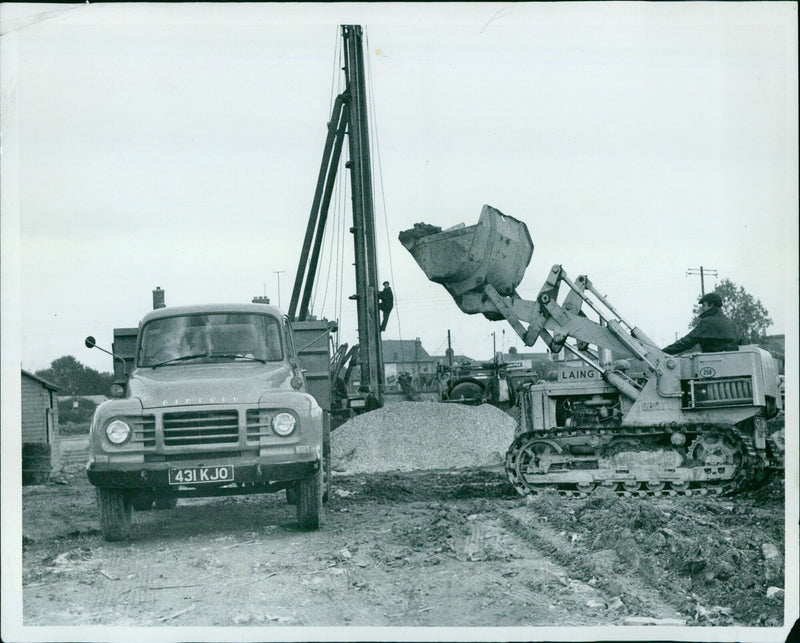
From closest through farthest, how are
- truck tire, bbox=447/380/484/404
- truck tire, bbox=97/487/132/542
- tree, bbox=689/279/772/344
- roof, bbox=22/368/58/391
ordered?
roof, bbox=22/368/58/391, truck tire, bbox=97/487/132/542, tree, bbox=689/279/772/344, truck tire, bbox=447/380/484/404

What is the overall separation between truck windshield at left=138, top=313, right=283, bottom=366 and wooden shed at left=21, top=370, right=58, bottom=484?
110 cm

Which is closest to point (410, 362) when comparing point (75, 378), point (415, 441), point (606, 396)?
point (415, 441)

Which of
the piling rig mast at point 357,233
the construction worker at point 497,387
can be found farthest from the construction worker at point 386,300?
the construction worker at point 497,387

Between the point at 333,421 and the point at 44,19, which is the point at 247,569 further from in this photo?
the point at 333,421

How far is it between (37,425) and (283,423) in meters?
4.15

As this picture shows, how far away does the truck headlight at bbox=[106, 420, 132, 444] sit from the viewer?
830 centimetres

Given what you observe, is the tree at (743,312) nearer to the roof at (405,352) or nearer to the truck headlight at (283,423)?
the truck headlight at (283,423)

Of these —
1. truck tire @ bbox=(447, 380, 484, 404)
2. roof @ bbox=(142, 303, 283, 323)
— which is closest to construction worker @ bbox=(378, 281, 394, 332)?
roof @ bbox=(142, 303, 283, 323)

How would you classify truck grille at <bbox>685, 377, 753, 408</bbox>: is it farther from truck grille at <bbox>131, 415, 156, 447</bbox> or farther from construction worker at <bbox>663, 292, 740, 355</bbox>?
truck grille at <bbox>131, 415, 156, 447</bbox>

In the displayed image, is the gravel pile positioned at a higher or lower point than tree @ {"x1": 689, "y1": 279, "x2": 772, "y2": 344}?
lower

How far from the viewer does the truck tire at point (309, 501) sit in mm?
9016

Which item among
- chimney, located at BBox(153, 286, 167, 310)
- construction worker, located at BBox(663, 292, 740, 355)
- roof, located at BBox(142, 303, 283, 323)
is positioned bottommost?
construction worker, located at BBox(663, 292, 740, 355)

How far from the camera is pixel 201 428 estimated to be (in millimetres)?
8367

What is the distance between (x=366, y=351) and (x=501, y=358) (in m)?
10.6
